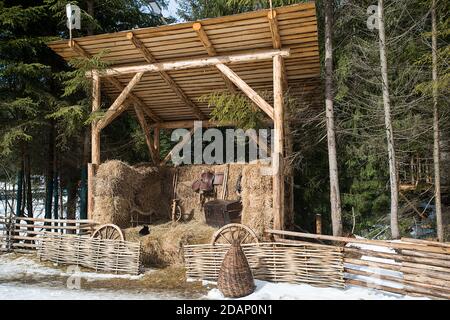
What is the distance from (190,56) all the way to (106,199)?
4320mm

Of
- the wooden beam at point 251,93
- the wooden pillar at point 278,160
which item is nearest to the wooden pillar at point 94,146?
the wooden beam at point 251,93

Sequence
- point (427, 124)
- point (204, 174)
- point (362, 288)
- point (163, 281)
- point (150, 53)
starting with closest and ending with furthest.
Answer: point (362, 288) < point (163, 281) < point (150, 53) < point (427, 124) < point (204, 174)

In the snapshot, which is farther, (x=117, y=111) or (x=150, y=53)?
(x=117, y=111)

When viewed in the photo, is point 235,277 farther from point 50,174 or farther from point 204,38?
point 50,174

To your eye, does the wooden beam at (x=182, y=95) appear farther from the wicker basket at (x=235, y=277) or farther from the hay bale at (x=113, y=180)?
the wicker basket at (x=235, y=277)

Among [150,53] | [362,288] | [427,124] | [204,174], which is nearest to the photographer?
[362,288]

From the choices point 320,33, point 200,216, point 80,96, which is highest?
point 320,33

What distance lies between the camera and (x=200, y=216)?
11859 millimetres

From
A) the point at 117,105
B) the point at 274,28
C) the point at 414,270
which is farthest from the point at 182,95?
the point at 414,270

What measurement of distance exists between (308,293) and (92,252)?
16.6 feet

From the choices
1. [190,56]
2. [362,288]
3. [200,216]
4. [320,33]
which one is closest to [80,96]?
[190,56]

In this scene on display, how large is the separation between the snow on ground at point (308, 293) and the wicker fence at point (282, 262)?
0.21 meters

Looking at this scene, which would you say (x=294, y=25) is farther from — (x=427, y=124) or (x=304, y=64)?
(x=427, y=124)

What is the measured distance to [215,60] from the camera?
28.3ft
